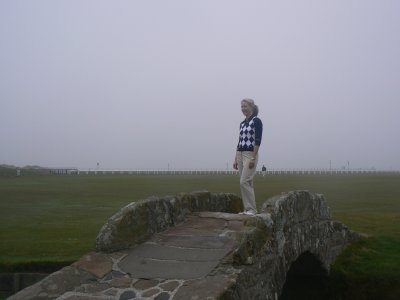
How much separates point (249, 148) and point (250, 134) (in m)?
0.31

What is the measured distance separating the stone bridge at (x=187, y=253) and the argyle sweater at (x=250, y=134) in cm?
136

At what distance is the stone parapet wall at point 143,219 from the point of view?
25.5ft

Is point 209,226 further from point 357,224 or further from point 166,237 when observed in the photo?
point 357,224

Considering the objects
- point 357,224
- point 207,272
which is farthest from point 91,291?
point 357,224

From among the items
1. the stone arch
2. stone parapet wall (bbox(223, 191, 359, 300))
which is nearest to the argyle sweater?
stone parapet wall (bbox(223, 191, 359, 300))

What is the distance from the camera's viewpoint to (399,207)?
72.6 feet

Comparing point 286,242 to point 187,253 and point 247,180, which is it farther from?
point 187,253

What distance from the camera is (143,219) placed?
27.2 feet

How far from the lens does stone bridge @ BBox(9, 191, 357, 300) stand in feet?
21.0

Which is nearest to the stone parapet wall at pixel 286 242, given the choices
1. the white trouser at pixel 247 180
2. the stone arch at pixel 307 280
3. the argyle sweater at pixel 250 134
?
the stone arch at pixel 307 280

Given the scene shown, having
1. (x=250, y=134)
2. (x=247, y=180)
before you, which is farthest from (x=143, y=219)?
(x=250, y=134)

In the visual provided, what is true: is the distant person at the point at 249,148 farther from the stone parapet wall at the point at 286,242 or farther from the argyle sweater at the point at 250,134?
the stone parapet wall at the point at 286,242

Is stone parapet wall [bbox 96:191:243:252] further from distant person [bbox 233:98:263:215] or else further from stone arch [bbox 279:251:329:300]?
stone arch [bbox 279:251:329:300]

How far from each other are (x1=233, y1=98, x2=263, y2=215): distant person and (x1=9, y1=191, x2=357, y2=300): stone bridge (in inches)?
37.3
